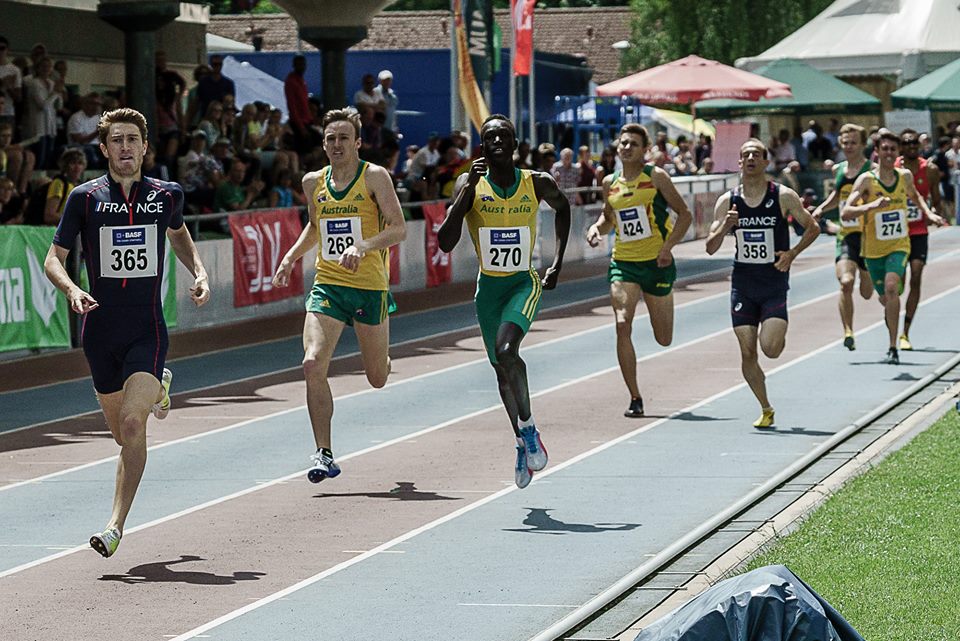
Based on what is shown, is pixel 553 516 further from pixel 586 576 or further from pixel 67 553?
pixel 67 553

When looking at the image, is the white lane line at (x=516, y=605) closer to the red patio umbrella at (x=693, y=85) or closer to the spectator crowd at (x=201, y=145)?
the spectator crowd at (x=201, y=145)

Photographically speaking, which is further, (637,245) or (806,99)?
(806,99)

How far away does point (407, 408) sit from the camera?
1561 centimetres

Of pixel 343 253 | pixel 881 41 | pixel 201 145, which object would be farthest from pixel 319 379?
pixel 881 41

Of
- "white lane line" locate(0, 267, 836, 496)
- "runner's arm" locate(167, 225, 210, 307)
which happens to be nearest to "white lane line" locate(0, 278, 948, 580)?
"white lane line" locate(0, 267, 836, 496)

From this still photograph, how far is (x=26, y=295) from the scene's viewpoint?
18156 mm

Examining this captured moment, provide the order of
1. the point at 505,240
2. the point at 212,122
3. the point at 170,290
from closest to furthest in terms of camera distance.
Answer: the point at 505,240, the point at 170,290, the point at 212,122

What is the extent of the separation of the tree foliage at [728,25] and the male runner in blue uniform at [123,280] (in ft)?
208

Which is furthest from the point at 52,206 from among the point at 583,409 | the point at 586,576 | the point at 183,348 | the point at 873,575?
the point at 873,575

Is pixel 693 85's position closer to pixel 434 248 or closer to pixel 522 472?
pixel 434 248

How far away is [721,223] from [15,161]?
8749 mm

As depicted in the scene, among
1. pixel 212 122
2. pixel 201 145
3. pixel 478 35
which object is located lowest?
pixel 201 145

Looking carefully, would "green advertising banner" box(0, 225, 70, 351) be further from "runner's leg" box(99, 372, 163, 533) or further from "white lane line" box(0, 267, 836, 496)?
"runner's leg" box(99, 372, 163, 533)

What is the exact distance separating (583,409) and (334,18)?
1832 cm
